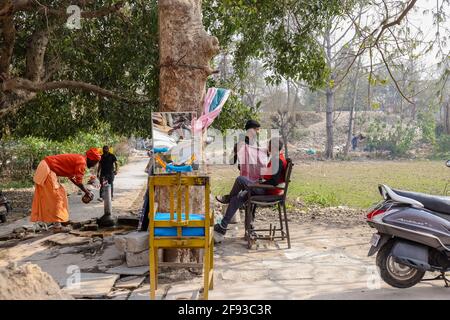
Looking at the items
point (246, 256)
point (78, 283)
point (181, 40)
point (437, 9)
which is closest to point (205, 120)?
point (181, 40)

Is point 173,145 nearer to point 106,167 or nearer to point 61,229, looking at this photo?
point 61,229

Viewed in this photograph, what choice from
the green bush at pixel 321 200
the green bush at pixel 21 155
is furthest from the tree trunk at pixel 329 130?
the green bush at pixel 321 200

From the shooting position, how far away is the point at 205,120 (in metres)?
6.02

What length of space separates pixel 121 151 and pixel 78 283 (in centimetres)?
2403

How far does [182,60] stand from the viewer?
6.14 metres

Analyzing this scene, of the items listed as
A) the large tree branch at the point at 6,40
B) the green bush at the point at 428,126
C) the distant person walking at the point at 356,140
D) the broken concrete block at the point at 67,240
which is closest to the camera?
the broken concrete block at the point at 67,240

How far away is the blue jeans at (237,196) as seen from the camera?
281 inches

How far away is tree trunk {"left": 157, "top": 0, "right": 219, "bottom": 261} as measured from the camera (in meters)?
6.13

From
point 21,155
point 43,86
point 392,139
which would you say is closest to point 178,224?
point 43,86

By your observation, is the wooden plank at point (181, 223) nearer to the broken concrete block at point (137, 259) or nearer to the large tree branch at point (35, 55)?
the broken concrete block at point (137, 259)

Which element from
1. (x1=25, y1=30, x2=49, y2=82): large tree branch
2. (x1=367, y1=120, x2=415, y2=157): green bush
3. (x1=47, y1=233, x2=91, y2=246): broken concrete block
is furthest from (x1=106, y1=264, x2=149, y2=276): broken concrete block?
(x1=367, y1=120, x2=415, y2=157): green bush

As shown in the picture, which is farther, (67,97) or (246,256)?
(67,97)

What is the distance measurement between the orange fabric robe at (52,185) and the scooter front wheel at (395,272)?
529 centimetres
